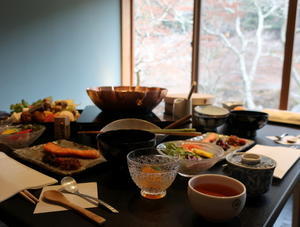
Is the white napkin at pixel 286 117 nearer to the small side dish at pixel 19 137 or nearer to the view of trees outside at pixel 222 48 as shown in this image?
the small side dish at pixel 19 137

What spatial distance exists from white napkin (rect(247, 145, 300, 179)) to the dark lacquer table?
0.15 ft

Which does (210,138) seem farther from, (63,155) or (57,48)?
(57,48)

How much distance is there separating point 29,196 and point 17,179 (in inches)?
3.6

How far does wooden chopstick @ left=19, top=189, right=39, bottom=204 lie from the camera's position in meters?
0.68

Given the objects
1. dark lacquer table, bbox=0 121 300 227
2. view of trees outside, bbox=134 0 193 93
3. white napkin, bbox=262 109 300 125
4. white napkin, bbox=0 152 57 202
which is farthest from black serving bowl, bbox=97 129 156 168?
view of trees outside, bbox=134 0 193 93

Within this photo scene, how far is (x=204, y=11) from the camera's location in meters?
3.46

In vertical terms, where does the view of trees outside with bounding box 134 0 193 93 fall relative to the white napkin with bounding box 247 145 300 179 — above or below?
above

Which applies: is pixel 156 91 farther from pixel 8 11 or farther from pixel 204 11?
pixel 204 11

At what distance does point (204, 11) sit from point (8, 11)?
7.04 feet

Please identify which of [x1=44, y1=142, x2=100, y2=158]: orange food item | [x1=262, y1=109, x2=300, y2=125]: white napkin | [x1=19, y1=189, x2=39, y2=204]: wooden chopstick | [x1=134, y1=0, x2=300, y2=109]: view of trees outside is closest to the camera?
[x1=19, y1=189, x2=39, y2=204]: wooden chopstick

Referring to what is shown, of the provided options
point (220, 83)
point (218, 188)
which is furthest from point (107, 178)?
point (220, 83)

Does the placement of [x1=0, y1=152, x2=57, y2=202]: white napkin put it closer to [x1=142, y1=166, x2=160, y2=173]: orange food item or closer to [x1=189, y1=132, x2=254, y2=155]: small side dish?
[x1=142, y1=166, x2=160, y2=173]: orange food item

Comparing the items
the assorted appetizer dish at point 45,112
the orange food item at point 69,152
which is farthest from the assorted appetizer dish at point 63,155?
the assorted appetizer dish at point 45,112

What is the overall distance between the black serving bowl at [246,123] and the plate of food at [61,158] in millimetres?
683
